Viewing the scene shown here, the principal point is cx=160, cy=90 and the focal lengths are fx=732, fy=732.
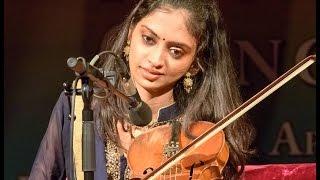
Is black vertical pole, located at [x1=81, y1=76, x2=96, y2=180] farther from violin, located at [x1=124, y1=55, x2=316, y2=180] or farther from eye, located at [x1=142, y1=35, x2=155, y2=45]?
eye, located at [x1=142, y1=35, x2=155, y2=45]

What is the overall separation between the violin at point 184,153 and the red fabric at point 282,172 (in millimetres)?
181

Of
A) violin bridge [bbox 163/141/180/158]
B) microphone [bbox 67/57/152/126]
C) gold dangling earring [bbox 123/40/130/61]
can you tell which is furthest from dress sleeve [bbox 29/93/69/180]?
microphone [bbox 67/57/152/126]

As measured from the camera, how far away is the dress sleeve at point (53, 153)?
6.96ft

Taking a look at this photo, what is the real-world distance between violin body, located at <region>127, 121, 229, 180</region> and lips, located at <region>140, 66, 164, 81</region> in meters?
0.14

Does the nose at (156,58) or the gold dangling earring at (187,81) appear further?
the gold dangling earring at (187,81)

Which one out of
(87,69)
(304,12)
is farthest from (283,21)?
(87,69)

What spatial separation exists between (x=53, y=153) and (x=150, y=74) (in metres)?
0.38

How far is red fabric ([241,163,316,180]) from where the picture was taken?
82.0 inches

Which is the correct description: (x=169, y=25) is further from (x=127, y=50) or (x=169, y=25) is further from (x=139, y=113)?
(x=139, y=113)

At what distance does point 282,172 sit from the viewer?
2.11 meters

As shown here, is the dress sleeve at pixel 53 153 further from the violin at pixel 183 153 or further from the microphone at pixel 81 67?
the microphone at pixel 81 67

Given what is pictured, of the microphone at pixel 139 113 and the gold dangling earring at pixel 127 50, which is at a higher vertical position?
the gold dangling earring at pixel 127 50

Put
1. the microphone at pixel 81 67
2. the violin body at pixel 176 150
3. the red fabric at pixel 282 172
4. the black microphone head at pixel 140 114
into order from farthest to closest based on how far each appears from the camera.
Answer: the red fabric at pixel 282 172 → the violin body at pixel 176 150 → the black microphone head at pixel 140 114 → the microphone at pixel 81 67

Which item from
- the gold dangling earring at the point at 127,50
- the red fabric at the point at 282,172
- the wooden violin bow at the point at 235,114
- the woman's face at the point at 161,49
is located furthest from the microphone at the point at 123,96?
the red fabric at the point at 282,172
